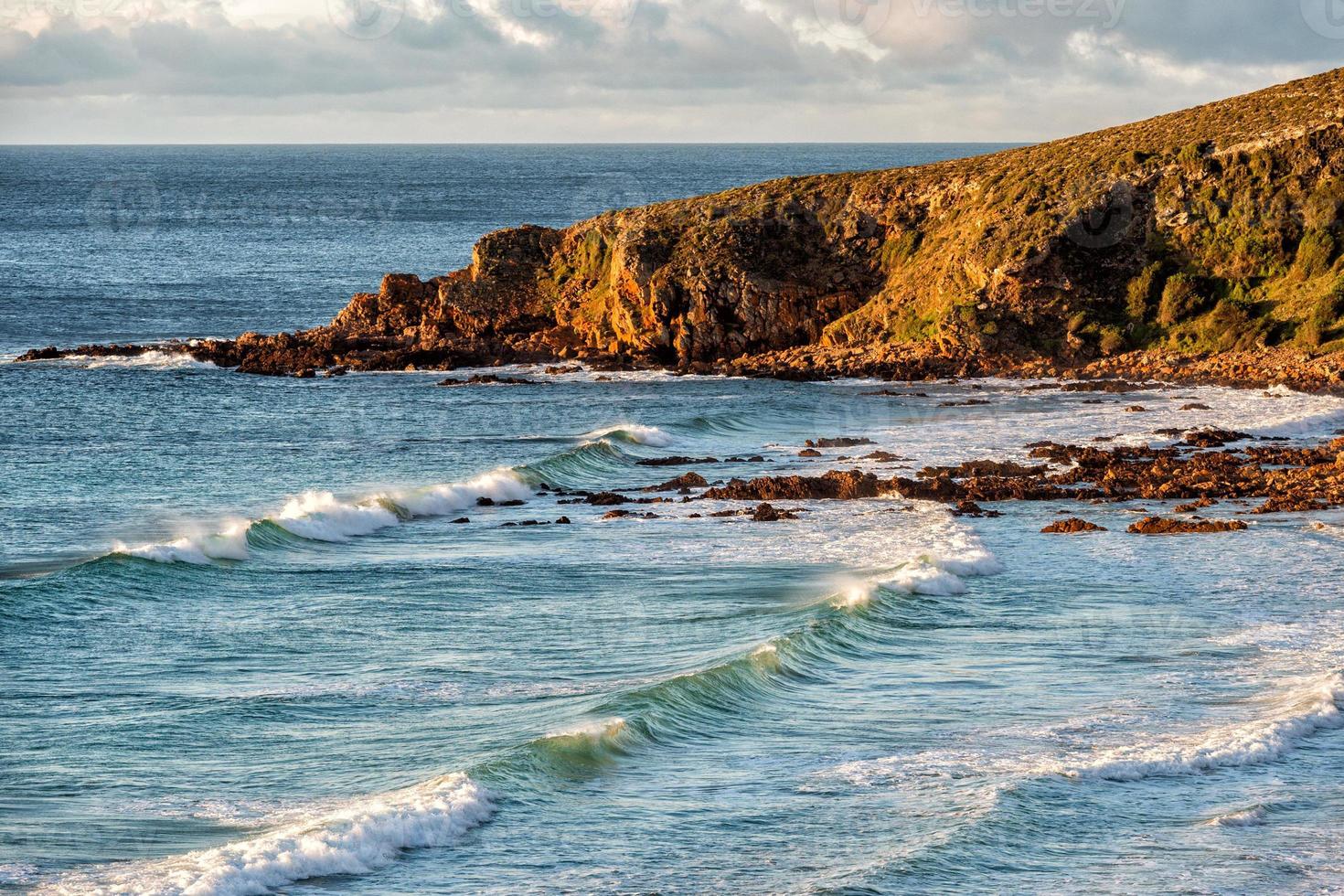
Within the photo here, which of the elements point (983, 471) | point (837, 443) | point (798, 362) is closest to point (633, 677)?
point (983, 471)

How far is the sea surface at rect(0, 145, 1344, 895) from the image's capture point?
15406mm

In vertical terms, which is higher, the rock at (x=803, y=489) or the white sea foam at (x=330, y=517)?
the rock at (x=803, y=489)

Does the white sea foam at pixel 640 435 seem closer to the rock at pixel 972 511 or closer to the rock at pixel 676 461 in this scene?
the rock at pixel 676 461

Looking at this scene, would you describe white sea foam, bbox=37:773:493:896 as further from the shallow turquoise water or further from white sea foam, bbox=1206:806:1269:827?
white sea foam, bbox=1206:806:1269:827

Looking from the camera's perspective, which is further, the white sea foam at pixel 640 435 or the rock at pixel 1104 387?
the rock at pixel 1104 387

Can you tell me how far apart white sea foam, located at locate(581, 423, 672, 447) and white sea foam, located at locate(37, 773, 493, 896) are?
27.6 meters

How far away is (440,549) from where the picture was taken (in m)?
30.7

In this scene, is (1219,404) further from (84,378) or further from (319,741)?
(84,378)

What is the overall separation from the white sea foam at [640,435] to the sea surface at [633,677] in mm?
138

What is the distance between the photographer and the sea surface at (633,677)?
1541 cm

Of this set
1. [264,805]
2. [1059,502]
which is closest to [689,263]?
[1059,502]

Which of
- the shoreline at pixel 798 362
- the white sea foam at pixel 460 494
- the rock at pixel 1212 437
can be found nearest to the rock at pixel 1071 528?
the rock at pixel 1212 437

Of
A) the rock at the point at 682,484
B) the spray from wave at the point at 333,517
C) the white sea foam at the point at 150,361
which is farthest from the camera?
the white sea foam at the point at 150,361

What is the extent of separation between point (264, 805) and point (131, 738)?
3.19m
